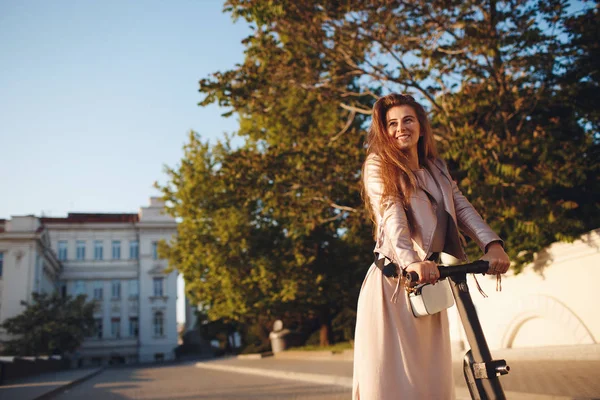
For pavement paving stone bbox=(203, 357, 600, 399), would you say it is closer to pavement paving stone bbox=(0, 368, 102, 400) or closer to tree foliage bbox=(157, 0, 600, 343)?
tree foliage bbox=(157, 0, 600, 343)

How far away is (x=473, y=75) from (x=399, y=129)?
36.9ft

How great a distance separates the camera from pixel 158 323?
6719 centimetres

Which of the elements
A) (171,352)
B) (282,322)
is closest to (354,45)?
(282,322)

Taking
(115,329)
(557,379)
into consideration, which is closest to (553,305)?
(557,379)

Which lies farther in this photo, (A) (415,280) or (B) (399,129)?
(B) (399,129)

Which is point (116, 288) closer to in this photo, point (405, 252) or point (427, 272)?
point (405, 252)

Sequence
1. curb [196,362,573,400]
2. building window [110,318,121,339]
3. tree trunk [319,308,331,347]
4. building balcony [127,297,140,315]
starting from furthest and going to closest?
1. building balcony [127,297,140,315]
2. building window [110,318,121,339]
3. tree trunk [319,308,331,347]
4. curb [196,362,573,400]

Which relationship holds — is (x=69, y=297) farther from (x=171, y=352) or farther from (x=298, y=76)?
(x=298, y=76)

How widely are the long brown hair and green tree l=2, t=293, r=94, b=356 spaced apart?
143 ft

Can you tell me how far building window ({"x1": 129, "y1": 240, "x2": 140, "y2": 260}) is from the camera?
68812mm

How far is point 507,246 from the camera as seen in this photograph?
1195 centimetres

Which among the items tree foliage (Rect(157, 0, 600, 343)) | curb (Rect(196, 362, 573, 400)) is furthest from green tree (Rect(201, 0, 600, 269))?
curb (Rect(196, 362, 573, 400))

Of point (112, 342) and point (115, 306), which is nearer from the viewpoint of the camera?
point (112, 342)

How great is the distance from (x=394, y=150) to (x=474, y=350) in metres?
1.05
